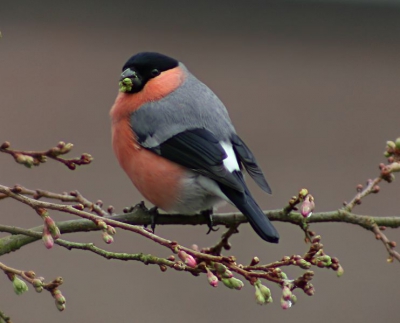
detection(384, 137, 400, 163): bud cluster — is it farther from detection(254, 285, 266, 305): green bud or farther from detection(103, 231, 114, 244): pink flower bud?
detection(103, 231, 114, 244): pink flower bud

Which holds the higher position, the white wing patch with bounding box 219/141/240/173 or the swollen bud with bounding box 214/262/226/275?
the swollen bud with bounding box 214/262/226/275

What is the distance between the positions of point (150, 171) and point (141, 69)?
0.61 meters

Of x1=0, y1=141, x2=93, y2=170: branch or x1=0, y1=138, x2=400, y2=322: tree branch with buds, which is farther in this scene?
x1=0, y1=141, x2=93, y2=170: branch

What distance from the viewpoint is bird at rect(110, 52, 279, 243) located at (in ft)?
10.5

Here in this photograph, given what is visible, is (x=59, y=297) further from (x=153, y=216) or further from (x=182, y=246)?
(x=153, y=216)

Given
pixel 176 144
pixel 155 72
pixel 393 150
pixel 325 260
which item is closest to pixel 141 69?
pixel 155 72

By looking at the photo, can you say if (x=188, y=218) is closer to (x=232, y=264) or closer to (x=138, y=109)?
(x=138, y=109)

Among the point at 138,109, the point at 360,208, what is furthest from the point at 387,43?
the point at 138,109

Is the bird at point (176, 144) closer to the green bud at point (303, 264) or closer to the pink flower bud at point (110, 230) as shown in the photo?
the green bud at point (303, 264)

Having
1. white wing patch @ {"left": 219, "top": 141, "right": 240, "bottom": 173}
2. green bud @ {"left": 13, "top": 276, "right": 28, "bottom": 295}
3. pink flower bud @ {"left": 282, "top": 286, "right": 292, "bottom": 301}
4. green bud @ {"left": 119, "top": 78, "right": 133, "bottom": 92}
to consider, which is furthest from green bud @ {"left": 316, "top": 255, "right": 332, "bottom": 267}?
green bud @ {"left": 119, "top": 78, "right": 133, "bottom": 92}

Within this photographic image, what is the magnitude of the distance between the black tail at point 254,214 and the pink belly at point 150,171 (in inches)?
8.9

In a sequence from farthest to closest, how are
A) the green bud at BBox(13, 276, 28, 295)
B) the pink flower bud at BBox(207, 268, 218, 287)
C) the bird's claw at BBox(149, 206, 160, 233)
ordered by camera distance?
the bird's claw at BBox(149, 206, 160, 233) → the green bud at BBox(13, 276, 28, 295) → the pink flower bud at BBox(207, 268, 218, 287)

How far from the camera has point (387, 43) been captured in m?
6.96

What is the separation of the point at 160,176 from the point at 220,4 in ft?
12.5
